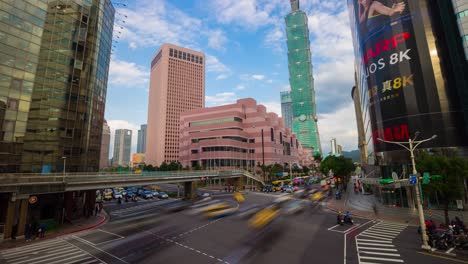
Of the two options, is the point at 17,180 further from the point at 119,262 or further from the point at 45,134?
the point at 119,262

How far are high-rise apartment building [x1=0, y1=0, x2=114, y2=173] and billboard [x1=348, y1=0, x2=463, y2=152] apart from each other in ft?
171

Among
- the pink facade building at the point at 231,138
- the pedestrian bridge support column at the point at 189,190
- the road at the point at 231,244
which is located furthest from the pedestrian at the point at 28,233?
the pink facade building at the point at 231,138

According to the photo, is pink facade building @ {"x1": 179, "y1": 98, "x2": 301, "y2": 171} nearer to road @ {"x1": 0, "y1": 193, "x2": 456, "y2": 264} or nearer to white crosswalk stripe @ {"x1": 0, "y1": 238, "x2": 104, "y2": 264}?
road @ {"x1": 0, "y1": 193, "x2": 456, "y2": 264}

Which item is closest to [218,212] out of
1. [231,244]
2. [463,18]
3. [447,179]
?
[231,244]

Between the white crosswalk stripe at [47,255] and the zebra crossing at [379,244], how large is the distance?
19.1m

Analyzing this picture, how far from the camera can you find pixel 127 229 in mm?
25812

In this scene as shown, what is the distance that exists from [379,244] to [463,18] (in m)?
37.7

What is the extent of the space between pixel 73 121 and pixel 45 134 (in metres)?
4.56

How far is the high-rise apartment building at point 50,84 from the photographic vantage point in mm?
29297

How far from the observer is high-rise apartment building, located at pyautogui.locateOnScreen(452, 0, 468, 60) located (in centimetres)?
3378

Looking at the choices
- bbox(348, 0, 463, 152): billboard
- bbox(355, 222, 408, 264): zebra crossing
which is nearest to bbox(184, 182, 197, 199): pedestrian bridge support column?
bbox(355, 222, 408, 264): zebra crossing

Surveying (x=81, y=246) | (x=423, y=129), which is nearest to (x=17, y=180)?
(x=81, y=246)

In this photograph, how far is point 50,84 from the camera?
33812 millimetres

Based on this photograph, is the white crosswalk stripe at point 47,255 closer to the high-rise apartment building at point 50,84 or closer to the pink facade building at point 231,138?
the high-rise apartment building at point 50,84
